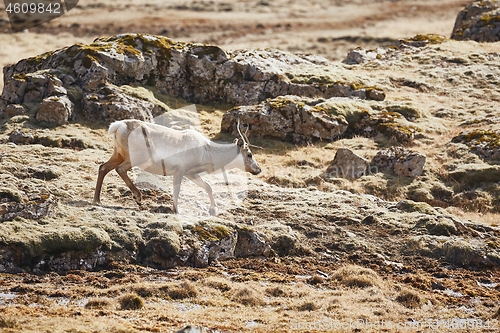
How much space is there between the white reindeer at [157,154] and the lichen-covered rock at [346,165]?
7147 mm

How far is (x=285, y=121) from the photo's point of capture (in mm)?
30703

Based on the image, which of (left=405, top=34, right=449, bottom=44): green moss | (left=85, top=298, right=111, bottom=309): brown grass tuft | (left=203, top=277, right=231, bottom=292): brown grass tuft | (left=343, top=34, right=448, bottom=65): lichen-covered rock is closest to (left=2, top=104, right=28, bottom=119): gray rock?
(left=203, top=277, right=231, bottom=292): brown grass tuft

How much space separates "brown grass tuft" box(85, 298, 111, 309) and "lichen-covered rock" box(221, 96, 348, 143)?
16.6 metres

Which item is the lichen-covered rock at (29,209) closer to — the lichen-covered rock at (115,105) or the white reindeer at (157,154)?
the white reindeer at (157,154)

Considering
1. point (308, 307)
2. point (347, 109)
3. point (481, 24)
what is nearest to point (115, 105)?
point (347, 109)

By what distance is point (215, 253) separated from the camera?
17.9 meters

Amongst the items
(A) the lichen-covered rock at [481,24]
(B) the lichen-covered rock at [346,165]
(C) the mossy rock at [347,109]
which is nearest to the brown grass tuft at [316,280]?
(B) the lichen-covered rock at [346,165]

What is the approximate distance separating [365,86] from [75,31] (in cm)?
3667

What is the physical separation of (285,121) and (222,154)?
9694 millimetres

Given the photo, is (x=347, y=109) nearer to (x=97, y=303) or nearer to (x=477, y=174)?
(x=477, y=174)

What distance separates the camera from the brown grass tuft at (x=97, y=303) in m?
14.1

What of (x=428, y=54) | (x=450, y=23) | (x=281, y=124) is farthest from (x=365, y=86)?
(x=450, y=23)

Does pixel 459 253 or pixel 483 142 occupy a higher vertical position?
pixel 483 142

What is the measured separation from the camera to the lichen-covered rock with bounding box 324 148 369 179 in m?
26.8
